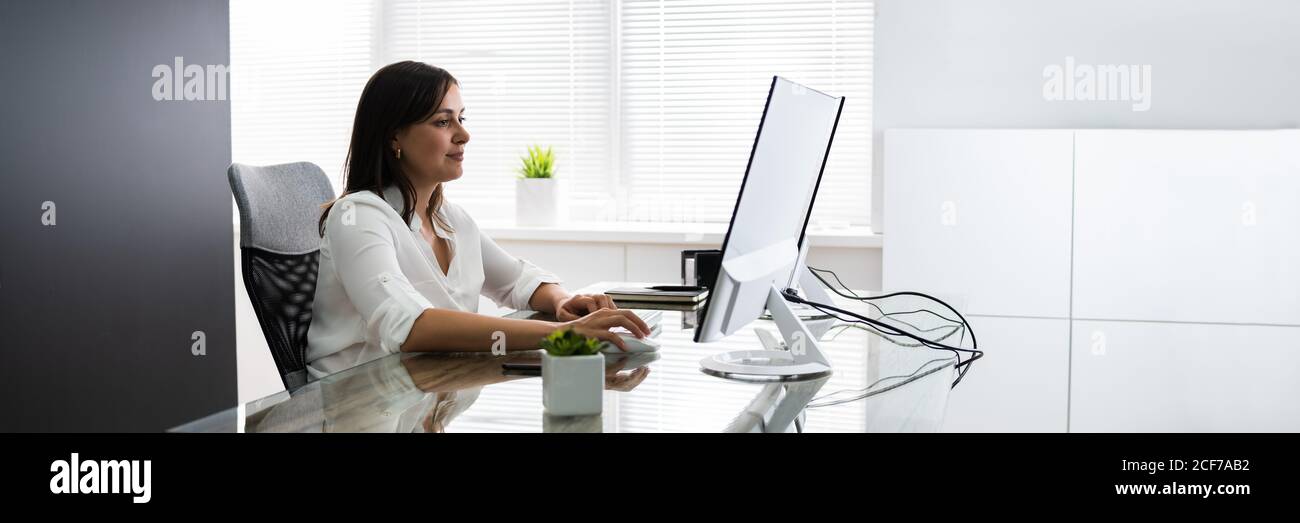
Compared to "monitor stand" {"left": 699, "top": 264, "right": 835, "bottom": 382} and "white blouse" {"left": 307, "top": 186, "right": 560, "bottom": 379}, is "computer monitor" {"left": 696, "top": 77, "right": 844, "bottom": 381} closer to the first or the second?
"monitor stand" {"left": 699, "top": 264, "right": 835, "bottom": 382}

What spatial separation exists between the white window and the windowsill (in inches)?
2.5

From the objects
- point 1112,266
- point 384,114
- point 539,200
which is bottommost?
point 1112,266

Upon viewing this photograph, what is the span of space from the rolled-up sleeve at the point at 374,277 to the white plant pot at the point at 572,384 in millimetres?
525

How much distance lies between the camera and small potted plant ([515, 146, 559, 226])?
152 inches

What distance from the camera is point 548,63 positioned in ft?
13.2

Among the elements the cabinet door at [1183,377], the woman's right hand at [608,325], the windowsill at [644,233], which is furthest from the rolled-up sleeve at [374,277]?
the cabinet door at [1183,377]

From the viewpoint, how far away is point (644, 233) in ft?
12.0

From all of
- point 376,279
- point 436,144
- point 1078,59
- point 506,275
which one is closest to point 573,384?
point 376,279

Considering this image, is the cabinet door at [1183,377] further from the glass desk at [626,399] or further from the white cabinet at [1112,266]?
the glass desk at [626,399]

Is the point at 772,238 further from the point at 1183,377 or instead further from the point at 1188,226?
the point at 1183,377

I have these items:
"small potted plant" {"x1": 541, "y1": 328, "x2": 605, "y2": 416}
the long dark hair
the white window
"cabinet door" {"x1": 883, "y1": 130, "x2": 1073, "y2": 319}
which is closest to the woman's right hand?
"small potted plant" {"x1": 541, "y1": 328, "x2": 605, "y2": 416}

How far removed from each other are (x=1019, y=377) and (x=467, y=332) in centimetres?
227
